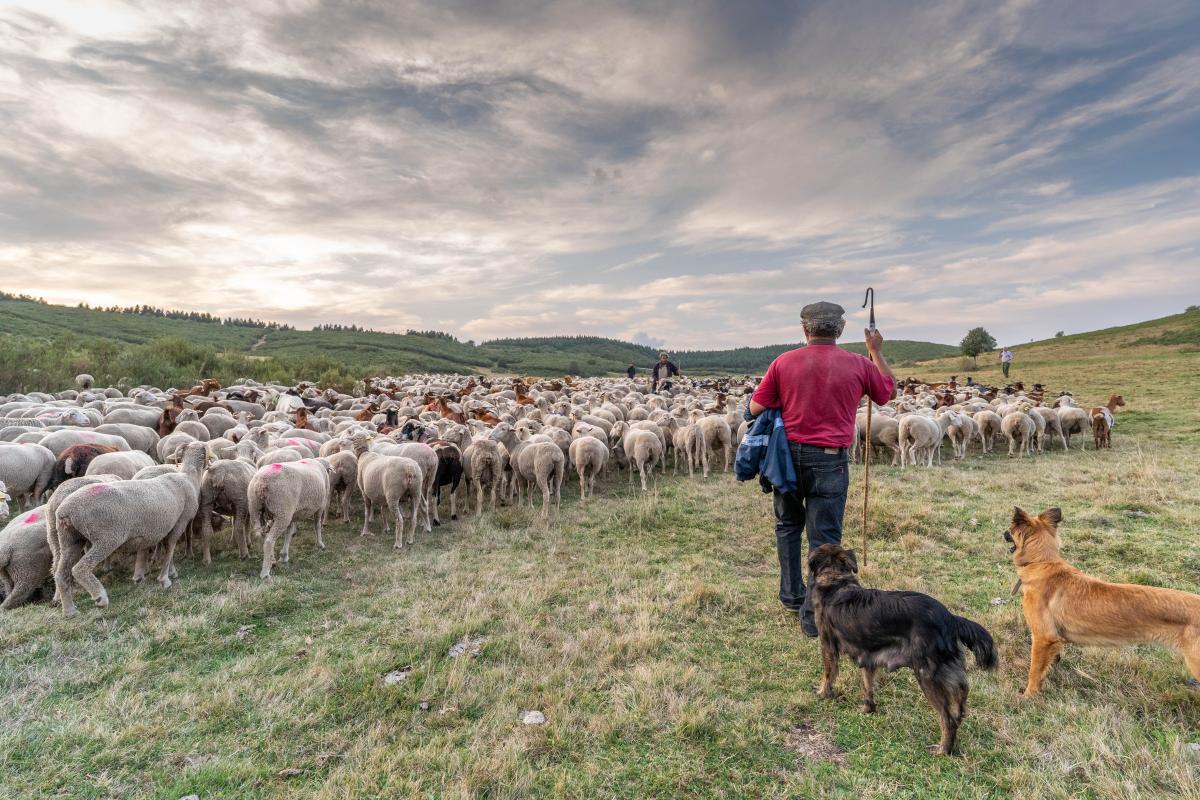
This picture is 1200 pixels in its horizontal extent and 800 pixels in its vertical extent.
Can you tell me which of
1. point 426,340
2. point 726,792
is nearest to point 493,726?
point 726,792

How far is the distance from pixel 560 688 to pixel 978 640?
127 inches

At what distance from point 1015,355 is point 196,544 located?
82291 millimetres

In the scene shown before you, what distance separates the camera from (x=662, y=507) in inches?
408

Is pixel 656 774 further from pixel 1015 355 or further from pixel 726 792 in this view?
pixel 1015 355

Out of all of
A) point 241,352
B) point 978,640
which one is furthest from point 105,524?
point 241,352

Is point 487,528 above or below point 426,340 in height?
below

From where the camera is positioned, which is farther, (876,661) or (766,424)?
(766,424)

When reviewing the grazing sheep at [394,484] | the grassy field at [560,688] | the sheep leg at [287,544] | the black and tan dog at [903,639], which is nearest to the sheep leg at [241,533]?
the grassy field at [560,688]

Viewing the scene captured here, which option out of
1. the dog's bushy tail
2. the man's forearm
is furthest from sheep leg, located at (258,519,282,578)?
the man's forearm

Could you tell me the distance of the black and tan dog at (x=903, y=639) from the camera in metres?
3.60

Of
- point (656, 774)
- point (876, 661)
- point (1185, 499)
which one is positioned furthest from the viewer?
point (1185, 499)

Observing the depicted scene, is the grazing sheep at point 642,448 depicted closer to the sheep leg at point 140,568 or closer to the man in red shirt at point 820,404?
the man in red shirt at point 820,404

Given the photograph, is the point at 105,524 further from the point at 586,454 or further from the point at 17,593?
the point at 586,454

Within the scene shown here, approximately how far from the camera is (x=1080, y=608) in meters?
4.00
